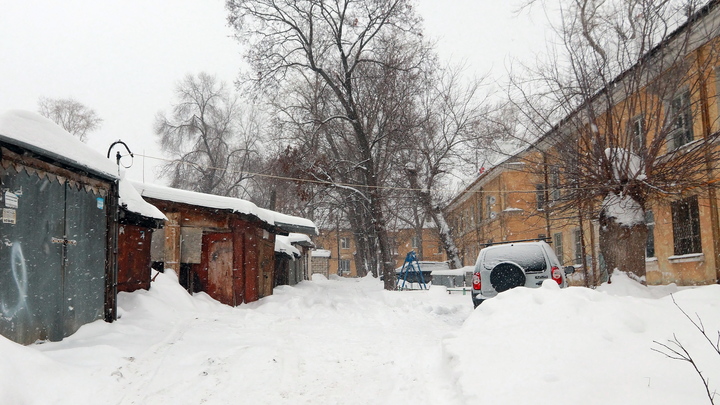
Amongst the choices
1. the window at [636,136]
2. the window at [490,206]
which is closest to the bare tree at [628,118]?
the window at [636,136]

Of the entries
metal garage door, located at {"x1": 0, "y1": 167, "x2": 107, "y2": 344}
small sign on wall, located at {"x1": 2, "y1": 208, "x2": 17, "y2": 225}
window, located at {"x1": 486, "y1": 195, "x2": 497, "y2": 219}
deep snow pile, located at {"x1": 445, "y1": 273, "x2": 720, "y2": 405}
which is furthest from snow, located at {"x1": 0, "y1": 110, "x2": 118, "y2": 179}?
window, located at {"x1": 486, "y1": 195, "x2": 497, "y2": 219}

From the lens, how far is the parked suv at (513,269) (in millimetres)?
10281

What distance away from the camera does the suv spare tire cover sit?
10.2 meters

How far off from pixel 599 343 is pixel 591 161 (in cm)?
738

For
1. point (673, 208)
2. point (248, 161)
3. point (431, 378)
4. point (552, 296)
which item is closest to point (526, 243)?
point (552, 296)

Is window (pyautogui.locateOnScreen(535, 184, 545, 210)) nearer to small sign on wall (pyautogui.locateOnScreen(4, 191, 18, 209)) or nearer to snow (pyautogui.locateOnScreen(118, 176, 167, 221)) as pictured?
snow (pyautogui.locateOnScreen(118, 176, 167, 221))

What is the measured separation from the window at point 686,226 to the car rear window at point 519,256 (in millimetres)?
7714

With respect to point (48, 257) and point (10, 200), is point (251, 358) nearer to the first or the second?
point (48, 257)

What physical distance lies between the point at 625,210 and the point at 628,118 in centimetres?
195

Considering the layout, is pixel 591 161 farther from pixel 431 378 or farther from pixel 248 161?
pixel 248 161

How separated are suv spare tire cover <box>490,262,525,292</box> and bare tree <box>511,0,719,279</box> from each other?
257cm

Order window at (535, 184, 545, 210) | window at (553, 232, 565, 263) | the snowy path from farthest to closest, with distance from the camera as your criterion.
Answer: window at (553, 232, 565, 263), window at (535, 184, 545, 210), the snowy path

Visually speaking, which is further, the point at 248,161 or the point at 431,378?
the point at 248,161

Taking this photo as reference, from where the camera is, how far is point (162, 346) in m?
7.39
